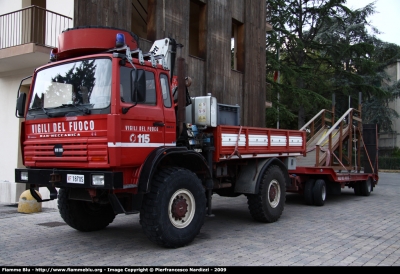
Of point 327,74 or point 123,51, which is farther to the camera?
point 327,74

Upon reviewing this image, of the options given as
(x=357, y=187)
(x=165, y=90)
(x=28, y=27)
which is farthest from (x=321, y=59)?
(x=165, y=90)

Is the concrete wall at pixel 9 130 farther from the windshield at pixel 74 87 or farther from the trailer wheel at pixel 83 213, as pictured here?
the windshield at pixel 74 87

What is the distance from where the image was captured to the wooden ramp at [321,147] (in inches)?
480

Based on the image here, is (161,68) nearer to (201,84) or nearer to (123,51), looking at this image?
(123,51)

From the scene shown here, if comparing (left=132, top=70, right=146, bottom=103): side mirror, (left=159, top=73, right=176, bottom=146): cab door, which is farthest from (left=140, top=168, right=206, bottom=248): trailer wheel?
(left=132, top=70, right=146, bottom=103): side mirror

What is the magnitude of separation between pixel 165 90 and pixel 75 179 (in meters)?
2.02

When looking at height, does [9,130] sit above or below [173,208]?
above

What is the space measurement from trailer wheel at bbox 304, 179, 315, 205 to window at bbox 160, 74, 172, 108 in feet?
19.9

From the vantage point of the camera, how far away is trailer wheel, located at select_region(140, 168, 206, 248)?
5.85 metres

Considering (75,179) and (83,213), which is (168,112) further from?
Result: (83,213)

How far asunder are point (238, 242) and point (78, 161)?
115 inches

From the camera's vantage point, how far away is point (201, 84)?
47.1 feet

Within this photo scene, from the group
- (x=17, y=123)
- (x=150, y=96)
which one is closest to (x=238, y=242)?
(x=150, y=96)

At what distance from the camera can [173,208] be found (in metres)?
6.18
